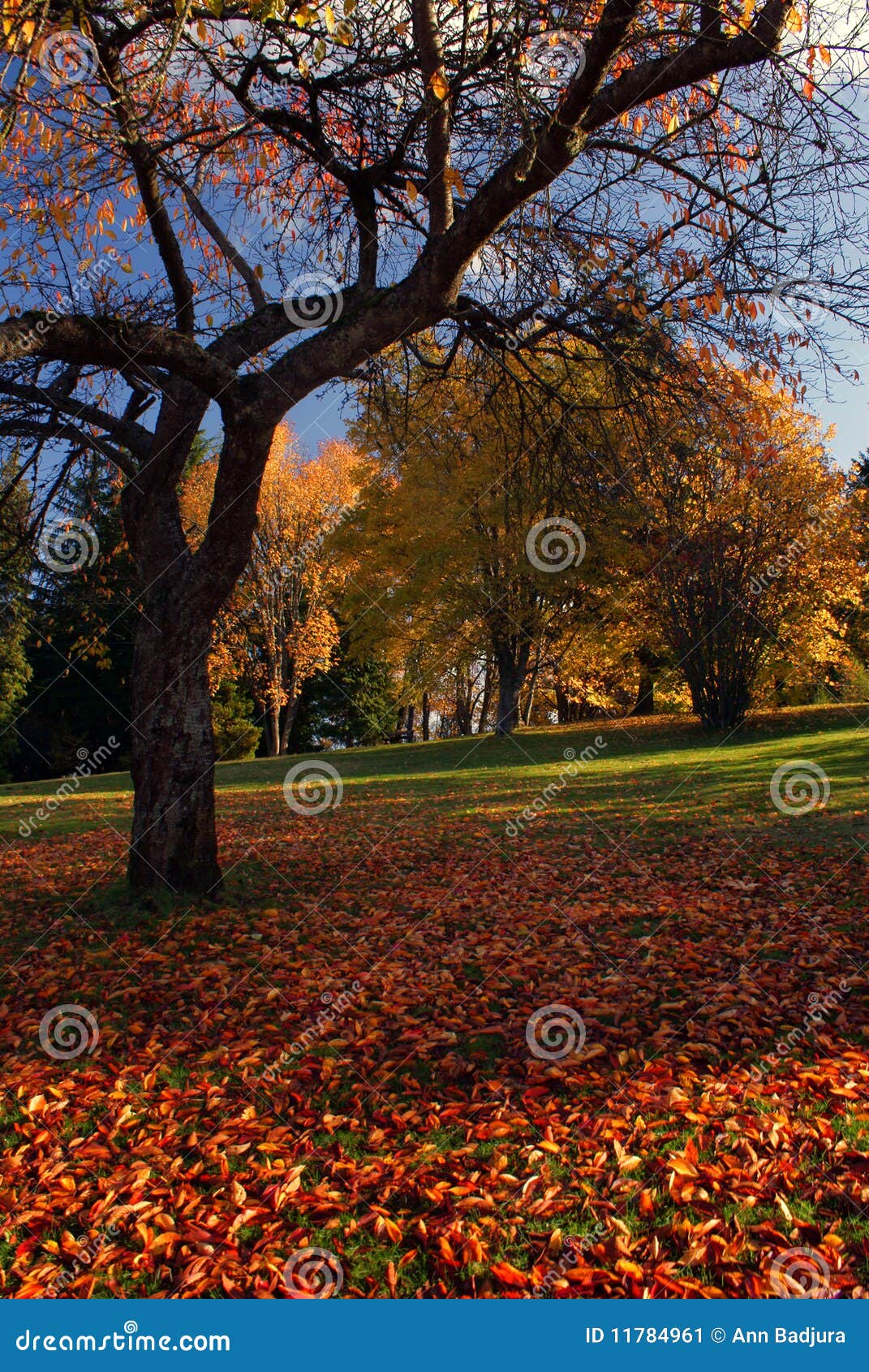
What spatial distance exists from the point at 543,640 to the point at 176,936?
17.6 m

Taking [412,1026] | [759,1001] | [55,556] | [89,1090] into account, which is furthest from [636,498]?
[55,556]

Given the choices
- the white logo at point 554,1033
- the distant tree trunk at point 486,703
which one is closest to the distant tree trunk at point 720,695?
the distant tree trunk at point 486,703

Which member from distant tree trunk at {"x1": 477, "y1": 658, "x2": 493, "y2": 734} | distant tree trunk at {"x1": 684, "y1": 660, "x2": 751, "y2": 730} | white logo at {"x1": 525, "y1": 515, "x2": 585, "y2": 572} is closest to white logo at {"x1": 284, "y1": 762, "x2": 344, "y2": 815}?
white logo at {"x1": 525, "y1": 515, "x2": 585, "y2": 572}

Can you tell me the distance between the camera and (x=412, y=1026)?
4.80 m

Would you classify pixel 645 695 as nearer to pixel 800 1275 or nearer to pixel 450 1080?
pixel 450 1080

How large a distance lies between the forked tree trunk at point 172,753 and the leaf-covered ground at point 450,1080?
0.41 m

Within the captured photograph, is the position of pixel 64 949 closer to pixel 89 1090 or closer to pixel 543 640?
pixel 89 1090

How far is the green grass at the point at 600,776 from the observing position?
11227 mm

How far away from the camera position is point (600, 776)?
14.8 meters

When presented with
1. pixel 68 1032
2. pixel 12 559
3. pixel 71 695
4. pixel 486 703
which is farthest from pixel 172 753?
pixel 486 703

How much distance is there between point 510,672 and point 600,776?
777cm

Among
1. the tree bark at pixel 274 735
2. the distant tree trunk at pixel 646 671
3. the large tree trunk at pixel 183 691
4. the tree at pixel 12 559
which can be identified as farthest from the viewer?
the tree bark at pixel 274 735

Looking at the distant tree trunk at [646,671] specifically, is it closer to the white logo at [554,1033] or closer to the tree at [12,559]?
the tree at [12,559]

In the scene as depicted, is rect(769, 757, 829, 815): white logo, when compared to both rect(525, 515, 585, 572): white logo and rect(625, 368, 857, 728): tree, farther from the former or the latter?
rect(525, 515, 585, 572): white logo
